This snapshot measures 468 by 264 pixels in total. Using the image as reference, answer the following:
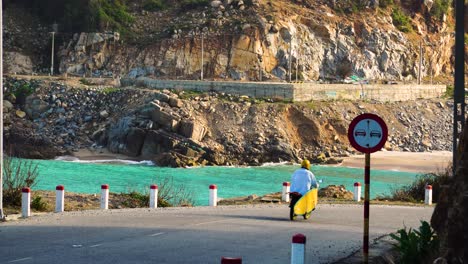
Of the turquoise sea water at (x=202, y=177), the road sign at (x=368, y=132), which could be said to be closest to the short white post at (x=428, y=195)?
the turquoise sea water at (x=202, y=177)

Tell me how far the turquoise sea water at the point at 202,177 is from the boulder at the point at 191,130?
4.74 meters

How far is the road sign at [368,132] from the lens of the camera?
14.4 m

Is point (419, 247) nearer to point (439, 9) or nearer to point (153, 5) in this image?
point (153, 5)

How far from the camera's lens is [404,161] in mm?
69938

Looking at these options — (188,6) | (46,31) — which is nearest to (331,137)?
(188,6)

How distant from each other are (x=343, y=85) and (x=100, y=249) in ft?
222

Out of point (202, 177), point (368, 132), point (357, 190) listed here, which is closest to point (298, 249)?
point (368, 132)

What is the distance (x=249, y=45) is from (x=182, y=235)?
67.0 metres

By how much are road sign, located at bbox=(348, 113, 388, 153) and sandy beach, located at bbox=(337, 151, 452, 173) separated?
1990 inches

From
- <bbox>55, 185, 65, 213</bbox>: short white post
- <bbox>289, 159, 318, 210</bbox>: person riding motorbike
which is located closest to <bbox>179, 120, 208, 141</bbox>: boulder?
<bbox>55, 185, 65, 213</bbox>: short white post

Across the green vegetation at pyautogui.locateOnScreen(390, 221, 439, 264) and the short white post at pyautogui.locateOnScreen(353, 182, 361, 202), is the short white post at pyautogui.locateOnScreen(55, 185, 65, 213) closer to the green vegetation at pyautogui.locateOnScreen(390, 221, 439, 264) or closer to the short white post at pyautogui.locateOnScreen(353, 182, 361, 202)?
Result: the green vegetation at pyautogui.locateOnScreen(390, 221, 439, 264)

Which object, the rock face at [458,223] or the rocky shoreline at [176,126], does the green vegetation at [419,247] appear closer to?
the rock face at [458,223]

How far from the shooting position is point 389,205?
3098 cm

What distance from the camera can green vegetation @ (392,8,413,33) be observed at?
102188 mm
